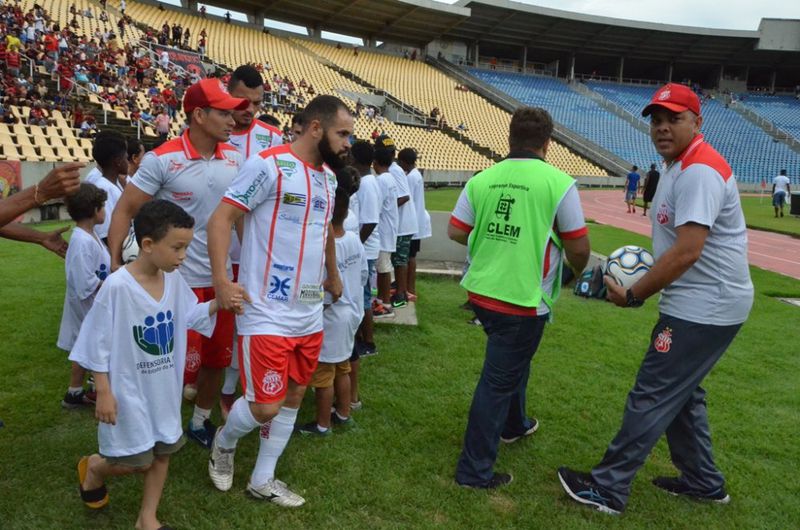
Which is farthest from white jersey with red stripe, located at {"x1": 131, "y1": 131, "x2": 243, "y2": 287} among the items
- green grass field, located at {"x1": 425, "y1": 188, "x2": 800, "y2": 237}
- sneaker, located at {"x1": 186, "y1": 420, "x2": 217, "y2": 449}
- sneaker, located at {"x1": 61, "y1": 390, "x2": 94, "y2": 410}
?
green grass field, located at {"x1": 425, "y1": 188, "x2": 800, "y2": 237}

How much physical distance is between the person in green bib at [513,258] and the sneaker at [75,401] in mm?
2772

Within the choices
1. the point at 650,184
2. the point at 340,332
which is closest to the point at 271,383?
the point at 340,332

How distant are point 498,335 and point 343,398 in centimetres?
135

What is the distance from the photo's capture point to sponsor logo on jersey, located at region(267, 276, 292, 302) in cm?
296

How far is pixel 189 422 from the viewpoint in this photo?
12.8 ft

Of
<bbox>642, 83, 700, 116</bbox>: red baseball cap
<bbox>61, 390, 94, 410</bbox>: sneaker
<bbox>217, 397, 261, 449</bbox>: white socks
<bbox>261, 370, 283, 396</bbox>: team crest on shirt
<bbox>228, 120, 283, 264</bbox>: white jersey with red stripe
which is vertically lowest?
<bbox>61, 390, 94, 410</bbox>: sneaker

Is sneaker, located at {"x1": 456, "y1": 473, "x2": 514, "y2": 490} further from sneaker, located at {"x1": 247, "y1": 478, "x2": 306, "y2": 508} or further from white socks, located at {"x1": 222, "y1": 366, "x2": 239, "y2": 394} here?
white socks, located at {"x1": 222, "y1": 366, "x2": 239, "y2": 394}

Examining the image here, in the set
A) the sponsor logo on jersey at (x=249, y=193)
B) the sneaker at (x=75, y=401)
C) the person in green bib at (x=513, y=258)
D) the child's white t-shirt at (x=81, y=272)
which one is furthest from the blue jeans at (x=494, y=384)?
the sneaker at (x=75, y=401)

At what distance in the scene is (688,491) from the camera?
3402 millimetres

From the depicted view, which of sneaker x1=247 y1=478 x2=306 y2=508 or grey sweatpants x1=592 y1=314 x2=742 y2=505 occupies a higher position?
grey sweatpants x1=592 y1=314 x2=742 y2=505

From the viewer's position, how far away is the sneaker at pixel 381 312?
6637 millimetres

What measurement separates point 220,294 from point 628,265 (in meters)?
2.30

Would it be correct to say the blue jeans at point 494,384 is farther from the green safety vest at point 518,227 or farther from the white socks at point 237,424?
the white socks at point 237,424

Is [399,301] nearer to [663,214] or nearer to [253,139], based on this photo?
[253,139]
